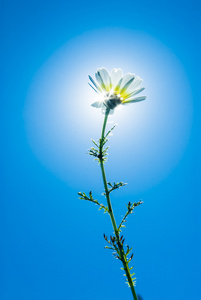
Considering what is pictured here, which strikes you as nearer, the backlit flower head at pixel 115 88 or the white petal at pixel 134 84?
the backlit flower head at pixel 115 88

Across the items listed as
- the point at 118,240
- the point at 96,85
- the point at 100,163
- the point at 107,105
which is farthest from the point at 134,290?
the point at 96,85

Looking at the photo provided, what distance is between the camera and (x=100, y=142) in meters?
1.82

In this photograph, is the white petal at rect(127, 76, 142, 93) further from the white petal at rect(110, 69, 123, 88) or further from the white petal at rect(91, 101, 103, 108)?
the white petal at rect(91, 101, 103, 108)

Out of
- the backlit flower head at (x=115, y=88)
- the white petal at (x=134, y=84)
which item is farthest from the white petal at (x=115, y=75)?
the white petal at (x=134, y=84)

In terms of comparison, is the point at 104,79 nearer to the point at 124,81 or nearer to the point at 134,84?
the point at 124,81

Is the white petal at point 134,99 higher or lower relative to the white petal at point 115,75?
lower

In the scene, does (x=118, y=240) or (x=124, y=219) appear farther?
(x=124, y=219)

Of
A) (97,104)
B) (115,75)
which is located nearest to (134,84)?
(115,75)

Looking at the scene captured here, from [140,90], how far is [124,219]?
131 centimetres

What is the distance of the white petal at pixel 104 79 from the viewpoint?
6.58 feet

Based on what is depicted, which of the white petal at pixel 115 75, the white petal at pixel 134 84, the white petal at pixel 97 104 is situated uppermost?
the white petal at pixel 115 75

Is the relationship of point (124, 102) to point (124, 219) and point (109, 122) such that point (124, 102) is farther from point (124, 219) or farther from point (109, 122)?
point (124, 219)

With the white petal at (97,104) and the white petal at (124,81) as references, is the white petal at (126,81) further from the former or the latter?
the white petal at (97,104)

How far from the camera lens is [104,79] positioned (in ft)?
6.68
